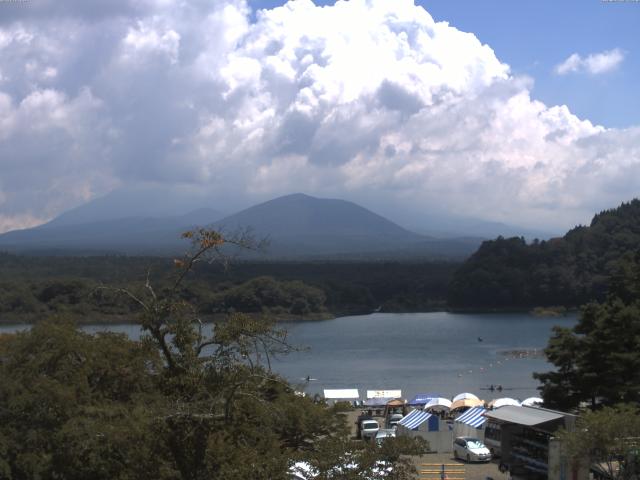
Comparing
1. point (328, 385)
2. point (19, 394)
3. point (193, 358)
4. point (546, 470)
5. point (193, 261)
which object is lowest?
point (328, 385)

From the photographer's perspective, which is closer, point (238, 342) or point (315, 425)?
point (238, 342)

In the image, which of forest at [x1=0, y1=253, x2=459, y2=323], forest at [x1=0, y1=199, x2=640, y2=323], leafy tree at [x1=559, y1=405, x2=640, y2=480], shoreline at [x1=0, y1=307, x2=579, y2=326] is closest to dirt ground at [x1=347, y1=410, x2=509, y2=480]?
leafy tree at [x1=559, y1=405, x2=640, y2=480]

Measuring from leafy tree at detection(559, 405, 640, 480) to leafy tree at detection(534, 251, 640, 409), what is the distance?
4529mm

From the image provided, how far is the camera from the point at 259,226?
196 m

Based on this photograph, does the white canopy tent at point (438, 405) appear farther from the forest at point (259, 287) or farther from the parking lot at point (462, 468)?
the forest at point (259, 287)

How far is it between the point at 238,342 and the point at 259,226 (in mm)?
192210

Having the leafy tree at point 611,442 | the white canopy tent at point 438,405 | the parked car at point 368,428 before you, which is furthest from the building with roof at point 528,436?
the white canopy tent at point 438,405

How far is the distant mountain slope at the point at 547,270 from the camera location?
5478 centimetres

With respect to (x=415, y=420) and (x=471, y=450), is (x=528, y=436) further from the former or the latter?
(x=415, y=420)

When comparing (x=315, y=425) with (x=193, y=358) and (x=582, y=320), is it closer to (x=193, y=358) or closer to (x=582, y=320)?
(x=193, y=358)

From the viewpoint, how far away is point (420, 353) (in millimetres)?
35125

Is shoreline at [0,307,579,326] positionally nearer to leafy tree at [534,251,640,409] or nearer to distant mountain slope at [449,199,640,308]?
distant mountain slope at [449,199,640,308]

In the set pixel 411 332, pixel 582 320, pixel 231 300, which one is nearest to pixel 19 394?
pixel 582 320

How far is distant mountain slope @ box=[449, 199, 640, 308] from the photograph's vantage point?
5478 centimetres
